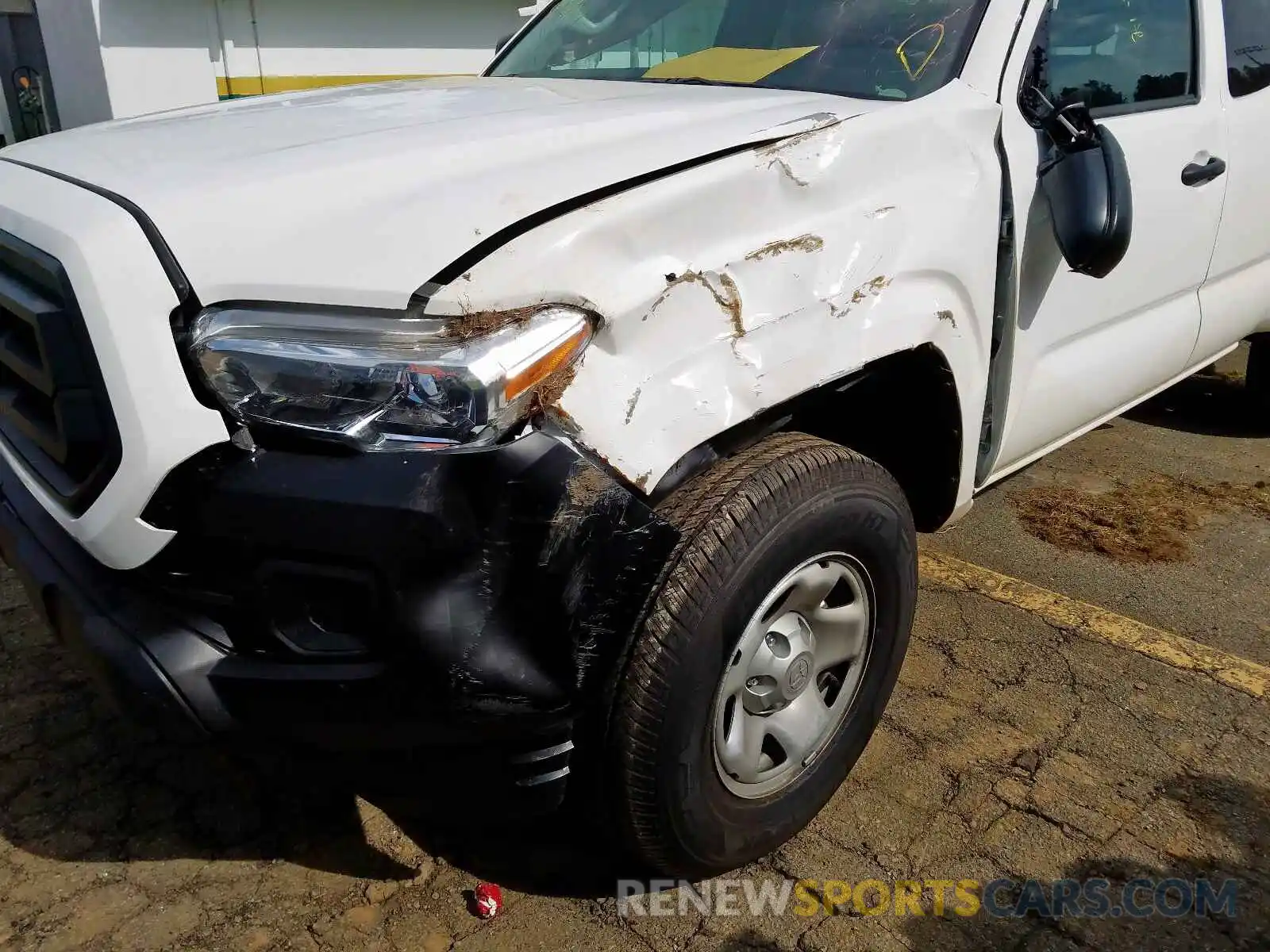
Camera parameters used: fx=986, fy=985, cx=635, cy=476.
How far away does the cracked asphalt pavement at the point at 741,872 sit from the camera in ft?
6.27

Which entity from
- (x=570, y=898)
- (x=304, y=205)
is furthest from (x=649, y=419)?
(x=570, y=898)

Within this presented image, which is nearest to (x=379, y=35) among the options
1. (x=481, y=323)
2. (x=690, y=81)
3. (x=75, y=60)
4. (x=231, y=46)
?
(x=231, y=46)

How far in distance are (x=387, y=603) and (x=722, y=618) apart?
0.57 m

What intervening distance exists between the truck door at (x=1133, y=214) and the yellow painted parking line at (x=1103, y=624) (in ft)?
1.67

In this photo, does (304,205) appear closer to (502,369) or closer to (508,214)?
(508,214)

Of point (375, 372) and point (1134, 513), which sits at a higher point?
point (375, 372)

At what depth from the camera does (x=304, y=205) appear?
1.51 metres

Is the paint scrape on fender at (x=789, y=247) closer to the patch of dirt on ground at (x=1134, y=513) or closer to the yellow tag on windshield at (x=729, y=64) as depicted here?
the yellow tag on windshield at (x=729, y=64)

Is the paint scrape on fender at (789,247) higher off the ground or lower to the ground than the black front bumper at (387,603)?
higher

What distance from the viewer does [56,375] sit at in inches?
58.6

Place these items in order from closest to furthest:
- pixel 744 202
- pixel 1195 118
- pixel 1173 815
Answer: pixel 744 202 < pixel 1173 815 < pixel 1195 118

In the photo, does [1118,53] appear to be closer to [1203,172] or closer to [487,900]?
[1203,172]

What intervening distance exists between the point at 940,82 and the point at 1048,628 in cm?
158
